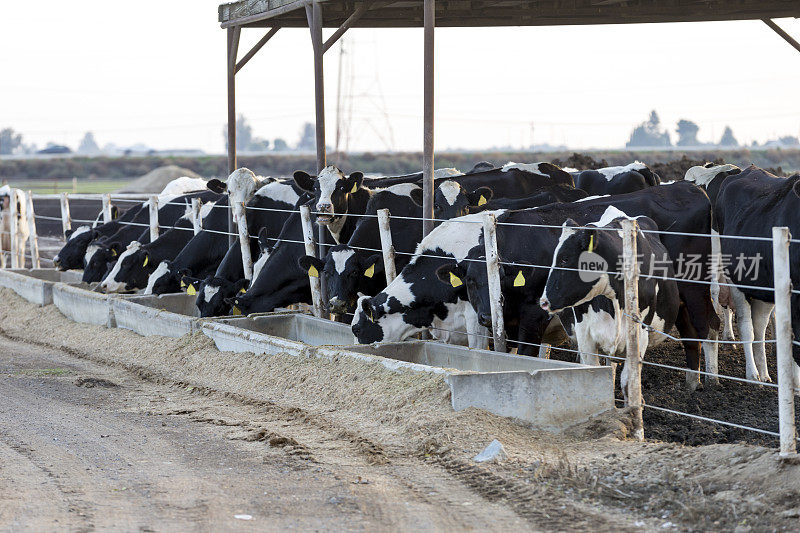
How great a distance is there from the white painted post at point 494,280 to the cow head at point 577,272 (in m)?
0.77

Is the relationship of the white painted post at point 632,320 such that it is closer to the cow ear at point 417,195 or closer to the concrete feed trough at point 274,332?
the concrete feed trough at point 274,332

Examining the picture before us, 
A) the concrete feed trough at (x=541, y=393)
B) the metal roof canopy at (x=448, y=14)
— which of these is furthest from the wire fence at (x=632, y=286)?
the metal roof canopy at (x=448, y=14)

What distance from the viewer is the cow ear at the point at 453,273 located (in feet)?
30.1

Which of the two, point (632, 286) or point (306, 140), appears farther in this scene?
point (306, 140)

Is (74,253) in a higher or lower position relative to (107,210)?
lower

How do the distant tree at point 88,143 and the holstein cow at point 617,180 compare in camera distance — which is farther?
the distant tree at point 88,143

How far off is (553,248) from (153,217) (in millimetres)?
7993

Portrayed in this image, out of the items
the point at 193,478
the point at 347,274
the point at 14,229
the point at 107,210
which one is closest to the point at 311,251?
the point at 347,274

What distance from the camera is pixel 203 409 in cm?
806

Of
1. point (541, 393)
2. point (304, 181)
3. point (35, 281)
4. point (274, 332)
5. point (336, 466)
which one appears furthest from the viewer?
point (35, 281)

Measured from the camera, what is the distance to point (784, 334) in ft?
18.2

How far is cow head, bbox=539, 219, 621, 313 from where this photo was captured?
755 cm

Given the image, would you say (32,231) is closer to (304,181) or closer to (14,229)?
Result: (14,229)

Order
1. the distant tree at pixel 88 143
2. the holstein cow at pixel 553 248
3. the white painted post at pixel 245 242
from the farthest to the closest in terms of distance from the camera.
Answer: the distant tree at pixel 88 143 < the white painted post at pixel 245 242 < the holstein cow at pixel 553 248
